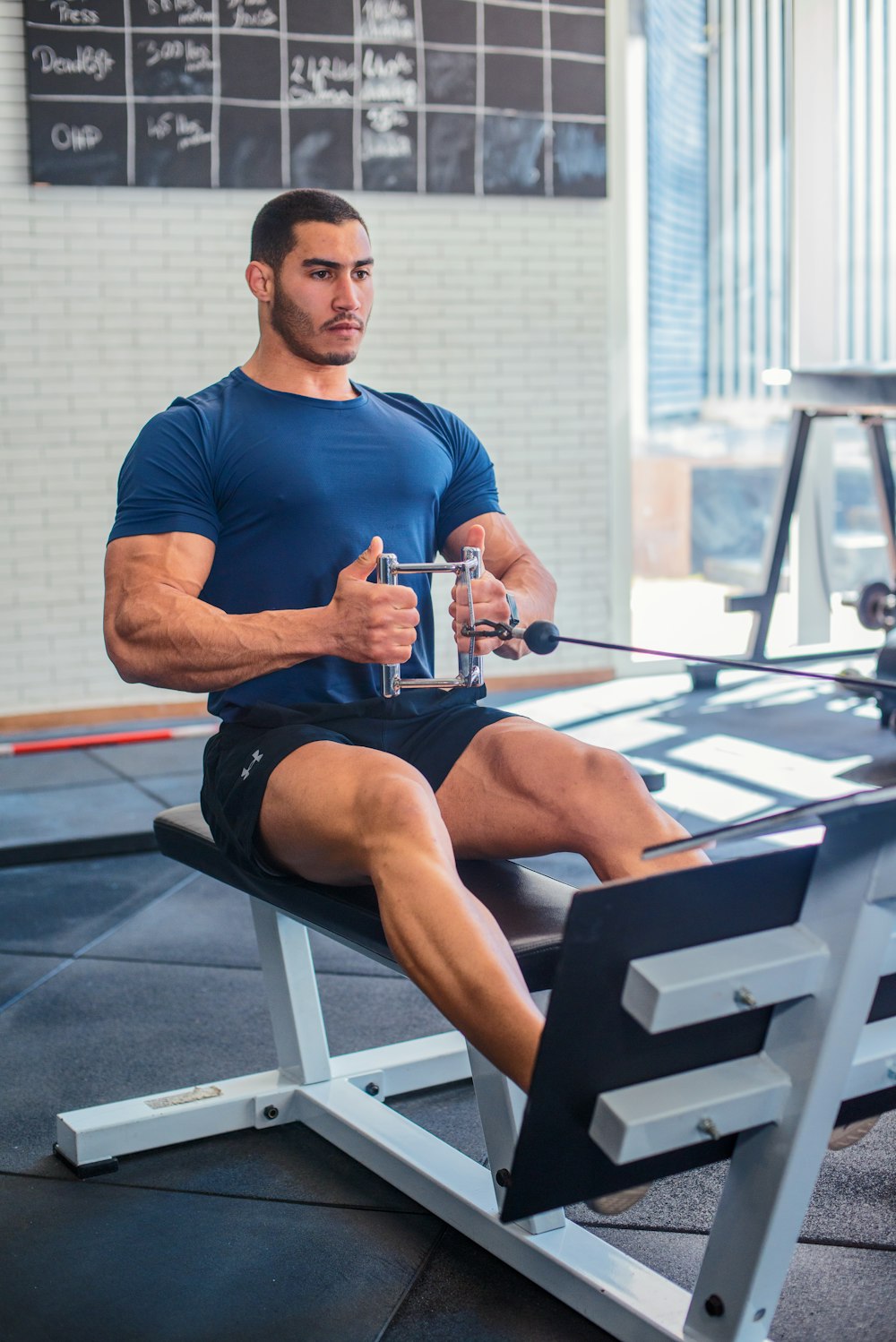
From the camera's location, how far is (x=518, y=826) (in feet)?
5.82

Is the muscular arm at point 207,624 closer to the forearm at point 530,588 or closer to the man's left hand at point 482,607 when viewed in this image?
the man's left hand at point 482,607

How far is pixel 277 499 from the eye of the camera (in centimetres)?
197

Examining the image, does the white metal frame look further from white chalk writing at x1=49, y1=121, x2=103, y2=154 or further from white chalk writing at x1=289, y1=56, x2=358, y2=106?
white chalk writing at x1=289, y1=56, x2=358, y2=106

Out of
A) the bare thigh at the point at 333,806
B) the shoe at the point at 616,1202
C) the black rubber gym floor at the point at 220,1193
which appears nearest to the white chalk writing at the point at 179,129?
the black rubber gym floor at the point at 220,1193

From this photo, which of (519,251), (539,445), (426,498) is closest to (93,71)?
(519,251)

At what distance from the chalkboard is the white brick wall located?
0.08 metres

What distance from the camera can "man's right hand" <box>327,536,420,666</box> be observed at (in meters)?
1.74

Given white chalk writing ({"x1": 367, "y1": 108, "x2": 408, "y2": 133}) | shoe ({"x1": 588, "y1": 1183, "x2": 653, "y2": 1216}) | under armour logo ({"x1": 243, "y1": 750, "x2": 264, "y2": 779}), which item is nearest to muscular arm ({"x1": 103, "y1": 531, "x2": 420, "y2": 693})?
under armour logo ({"x1": 243, "y1": 750, "x2": 264, "y2": 779})

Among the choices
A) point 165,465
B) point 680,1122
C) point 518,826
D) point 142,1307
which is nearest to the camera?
point 680,1122

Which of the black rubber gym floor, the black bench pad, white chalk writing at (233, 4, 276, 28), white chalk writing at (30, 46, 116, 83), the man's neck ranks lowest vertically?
the black rubber gym floor

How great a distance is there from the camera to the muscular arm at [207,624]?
175cm

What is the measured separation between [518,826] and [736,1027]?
1.75ft

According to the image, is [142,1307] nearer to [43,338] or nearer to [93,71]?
[43,338]

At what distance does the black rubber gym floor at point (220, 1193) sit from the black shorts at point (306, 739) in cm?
45
